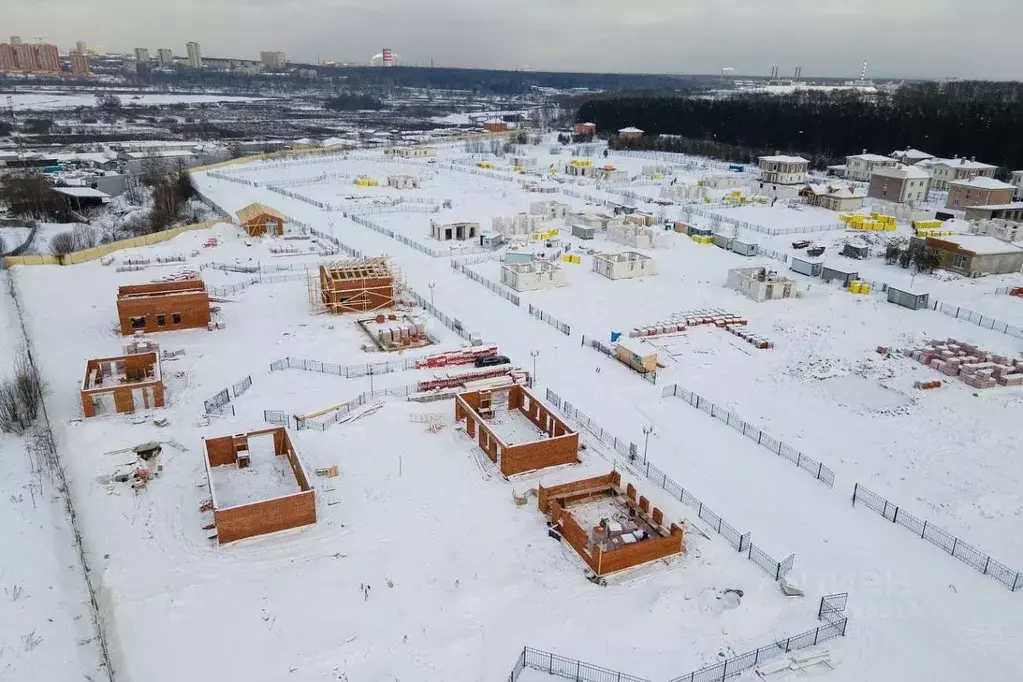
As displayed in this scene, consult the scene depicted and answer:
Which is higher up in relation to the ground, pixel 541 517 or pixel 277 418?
pixel 277 418

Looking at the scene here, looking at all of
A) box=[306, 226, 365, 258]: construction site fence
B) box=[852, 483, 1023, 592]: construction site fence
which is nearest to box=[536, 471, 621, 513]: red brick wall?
box=[852, 483, 1023, 592]: construction site fence

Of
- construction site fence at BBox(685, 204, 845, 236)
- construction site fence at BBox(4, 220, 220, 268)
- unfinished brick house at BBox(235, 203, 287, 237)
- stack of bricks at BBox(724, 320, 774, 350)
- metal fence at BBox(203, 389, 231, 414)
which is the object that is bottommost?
stack of bricks at BBox(724, 320, 774, 350)

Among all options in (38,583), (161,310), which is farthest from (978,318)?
(38,583)

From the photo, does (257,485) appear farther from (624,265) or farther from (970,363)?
(970,363)

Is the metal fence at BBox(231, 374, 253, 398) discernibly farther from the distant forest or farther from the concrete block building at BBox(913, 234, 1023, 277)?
the distant forest

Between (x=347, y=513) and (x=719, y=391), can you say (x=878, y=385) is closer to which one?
(x=719, y=391)

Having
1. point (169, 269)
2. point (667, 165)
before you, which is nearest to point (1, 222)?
point (169, 269)
